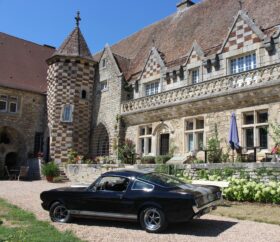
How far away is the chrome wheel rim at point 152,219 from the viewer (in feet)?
21.7

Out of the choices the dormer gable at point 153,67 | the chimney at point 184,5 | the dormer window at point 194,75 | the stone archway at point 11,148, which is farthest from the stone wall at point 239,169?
the chimney at point 184,5

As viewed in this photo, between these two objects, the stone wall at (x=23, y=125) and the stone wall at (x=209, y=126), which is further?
the stone wall at (x=23, y=125)

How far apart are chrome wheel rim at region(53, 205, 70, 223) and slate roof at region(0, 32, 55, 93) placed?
16.9 meters

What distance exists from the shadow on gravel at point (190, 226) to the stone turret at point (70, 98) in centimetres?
1377

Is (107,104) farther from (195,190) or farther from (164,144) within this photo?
(195,190)

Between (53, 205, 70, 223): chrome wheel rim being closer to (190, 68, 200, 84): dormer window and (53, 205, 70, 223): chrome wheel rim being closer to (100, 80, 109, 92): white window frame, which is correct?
(190, 68, 200, 84): dormer window

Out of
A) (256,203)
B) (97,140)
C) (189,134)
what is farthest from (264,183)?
(97,140)

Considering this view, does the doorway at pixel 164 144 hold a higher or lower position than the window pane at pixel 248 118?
lower

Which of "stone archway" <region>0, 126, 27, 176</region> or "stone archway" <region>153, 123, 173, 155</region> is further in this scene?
"stone archway" <region>0, 126, 27, 176</region>

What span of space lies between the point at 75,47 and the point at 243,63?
11944 mm

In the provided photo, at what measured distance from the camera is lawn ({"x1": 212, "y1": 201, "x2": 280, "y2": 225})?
25.9 ft

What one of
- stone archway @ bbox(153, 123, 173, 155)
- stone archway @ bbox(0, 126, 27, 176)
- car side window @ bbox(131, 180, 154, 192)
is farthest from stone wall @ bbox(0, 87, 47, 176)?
car side window @ bbox(131, 180, 154, 192)

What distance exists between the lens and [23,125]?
2358cm

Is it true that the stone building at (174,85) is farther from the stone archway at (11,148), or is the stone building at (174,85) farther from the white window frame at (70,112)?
the stone archway at (11,148)
